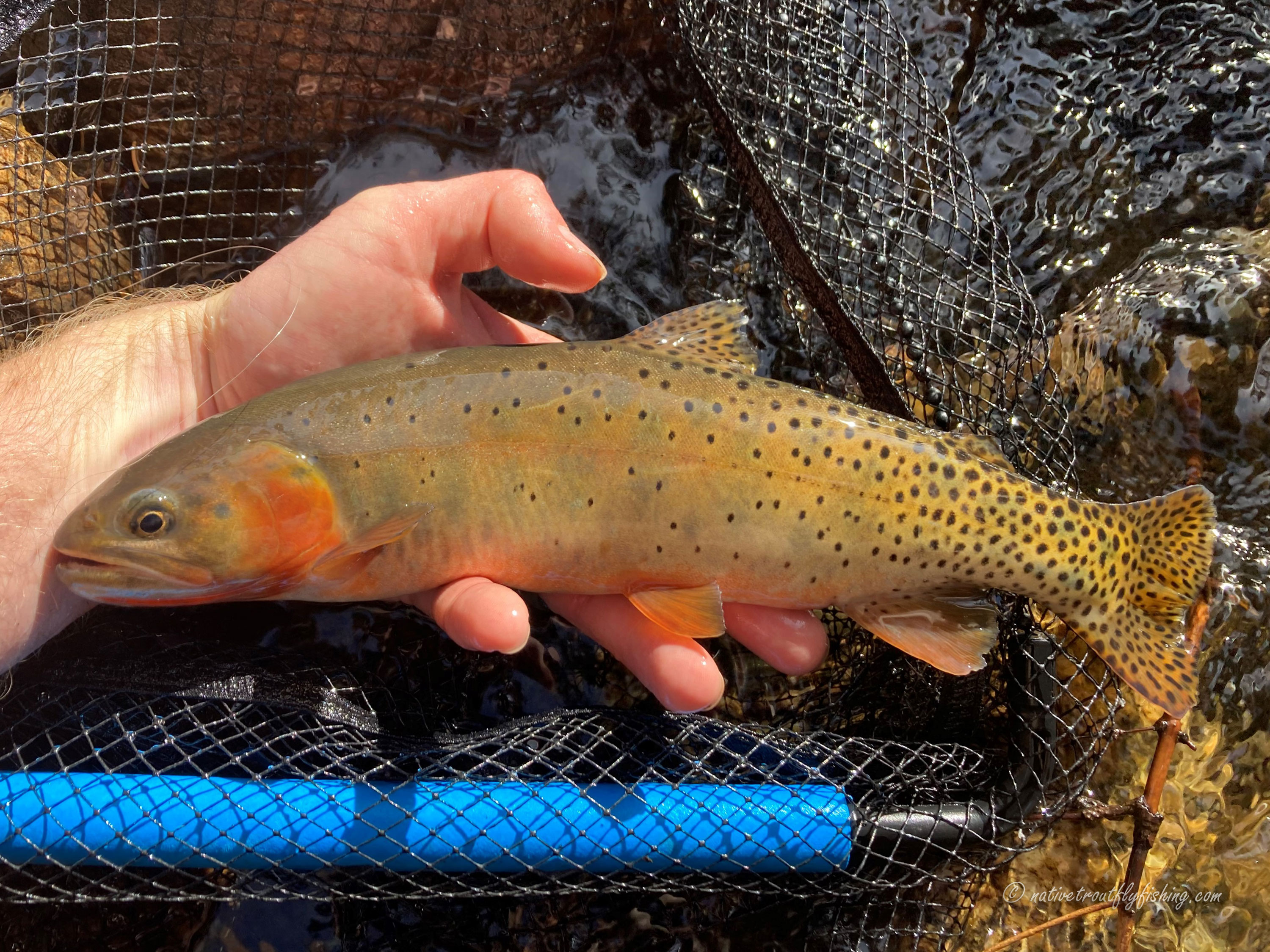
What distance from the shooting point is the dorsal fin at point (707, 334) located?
334 cm

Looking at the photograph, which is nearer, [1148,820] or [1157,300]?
[1148,820]

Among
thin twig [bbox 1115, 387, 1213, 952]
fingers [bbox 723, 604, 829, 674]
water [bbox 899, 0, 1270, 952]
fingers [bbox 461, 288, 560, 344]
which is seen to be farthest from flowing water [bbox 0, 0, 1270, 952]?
fingers [bbox 723, 604, 829, 674]

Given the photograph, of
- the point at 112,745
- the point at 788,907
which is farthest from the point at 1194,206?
the point at 112,745

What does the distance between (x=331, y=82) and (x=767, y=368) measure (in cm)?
276

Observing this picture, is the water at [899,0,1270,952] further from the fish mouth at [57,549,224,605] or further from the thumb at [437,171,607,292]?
the fish mouth at [57,549,224,605]

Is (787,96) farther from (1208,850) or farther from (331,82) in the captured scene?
(1208,850)

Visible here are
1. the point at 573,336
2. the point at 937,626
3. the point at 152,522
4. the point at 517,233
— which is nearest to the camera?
the point at 152,522

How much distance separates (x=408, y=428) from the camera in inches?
120

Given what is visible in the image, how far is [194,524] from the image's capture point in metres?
2.91

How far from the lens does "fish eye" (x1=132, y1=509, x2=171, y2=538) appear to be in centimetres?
289

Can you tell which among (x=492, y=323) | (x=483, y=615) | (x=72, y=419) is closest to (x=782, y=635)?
(x=483, y=615)

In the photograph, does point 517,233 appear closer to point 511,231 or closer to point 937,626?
point 511,231

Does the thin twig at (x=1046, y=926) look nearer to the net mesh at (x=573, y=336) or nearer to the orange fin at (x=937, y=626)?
the net mesh at (x=573, y=336)

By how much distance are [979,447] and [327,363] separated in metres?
Result: 2.66
